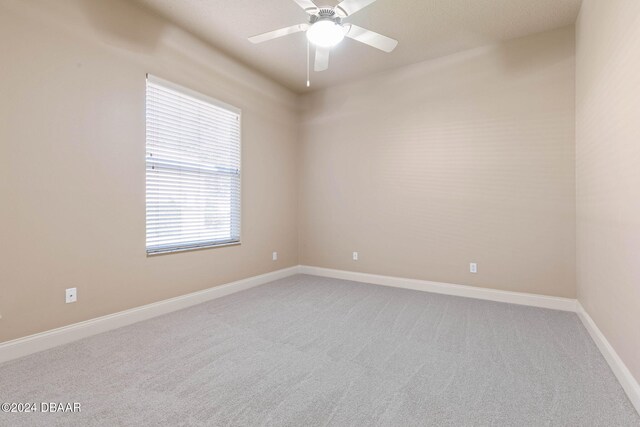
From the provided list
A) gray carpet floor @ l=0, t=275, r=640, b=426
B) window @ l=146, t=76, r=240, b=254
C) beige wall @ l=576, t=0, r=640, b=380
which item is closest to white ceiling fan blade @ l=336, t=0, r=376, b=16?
beige wall @ l=576, t=0, r=640, b=380

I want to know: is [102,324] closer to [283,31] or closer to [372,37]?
[283,31]

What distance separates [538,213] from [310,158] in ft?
10.2

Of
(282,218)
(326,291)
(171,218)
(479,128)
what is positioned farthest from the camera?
(282,218)

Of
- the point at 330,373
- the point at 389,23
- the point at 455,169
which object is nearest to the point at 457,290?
the point at 455,169

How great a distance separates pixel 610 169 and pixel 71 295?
13.4ft

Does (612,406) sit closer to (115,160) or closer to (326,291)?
(326,291)

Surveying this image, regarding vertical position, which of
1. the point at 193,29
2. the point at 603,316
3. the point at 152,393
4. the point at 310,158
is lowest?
the point at 152,393

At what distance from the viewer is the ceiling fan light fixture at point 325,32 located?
2156 millimetres

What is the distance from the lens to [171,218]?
3107 mm

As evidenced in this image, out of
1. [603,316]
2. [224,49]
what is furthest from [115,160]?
[603,316]

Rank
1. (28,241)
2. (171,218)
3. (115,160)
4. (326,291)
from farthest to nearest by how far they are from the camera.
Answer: (326,291) < (171,218) < (115,160) < (28,241)

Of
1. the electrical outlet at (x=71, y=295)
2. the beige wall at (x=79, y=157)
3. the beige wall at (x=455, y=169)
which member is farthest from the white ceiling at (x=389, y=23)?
the electrical outlet at (x=71, y=295)

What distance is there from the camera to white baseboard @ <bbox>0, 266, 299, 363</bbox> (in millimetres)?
2082

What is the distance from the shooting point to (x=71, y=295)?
237 centimetres
